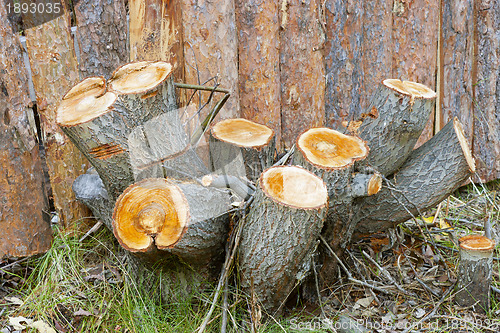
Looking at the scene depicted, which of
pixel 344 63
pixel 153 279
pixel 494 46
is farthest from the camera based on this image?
pixel 494 46

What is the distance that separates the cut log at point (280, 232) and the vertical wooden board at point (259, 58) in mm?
994

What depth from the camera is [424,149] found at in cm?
294

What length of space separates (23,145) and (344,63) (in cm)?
227

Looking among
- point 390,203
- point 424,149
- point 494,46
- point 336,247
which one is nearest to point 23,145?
point 336,247

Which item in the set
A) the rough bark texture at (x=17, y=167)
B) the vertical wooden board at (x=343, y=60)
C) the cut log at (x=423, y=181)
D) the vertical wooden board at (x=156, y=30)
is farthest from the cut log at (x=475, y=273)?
the rough bark texture at (x=17, y=167)

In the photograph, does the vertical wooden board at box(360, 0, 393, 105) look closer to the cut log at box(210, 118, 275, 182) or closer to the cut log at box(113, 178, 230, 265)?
the cut log at box(210, 118, 275, 182)

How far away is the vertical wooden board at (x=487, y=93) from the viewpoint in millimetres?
3691

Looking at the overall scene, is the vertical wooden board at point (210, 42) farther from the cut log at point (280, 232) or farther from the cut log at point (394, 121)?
the cut log at point (280, 232)

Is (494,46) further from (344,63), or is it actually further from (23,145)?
(23,145)

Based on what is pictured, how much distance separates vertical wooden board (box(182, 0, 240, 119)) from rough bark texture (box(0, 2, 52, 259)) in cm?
106

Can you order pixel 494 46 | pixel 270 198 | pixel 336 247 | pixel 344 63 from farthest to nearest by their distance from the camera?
pixel 494 46, pixel 344 63, pixel 336 247, pixel 270 198

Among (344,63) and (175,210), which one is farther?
(344,63)

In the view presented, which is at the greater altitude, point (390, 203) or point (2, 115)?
point (2, 115)

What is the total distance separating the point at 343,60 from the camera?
11.0ft
